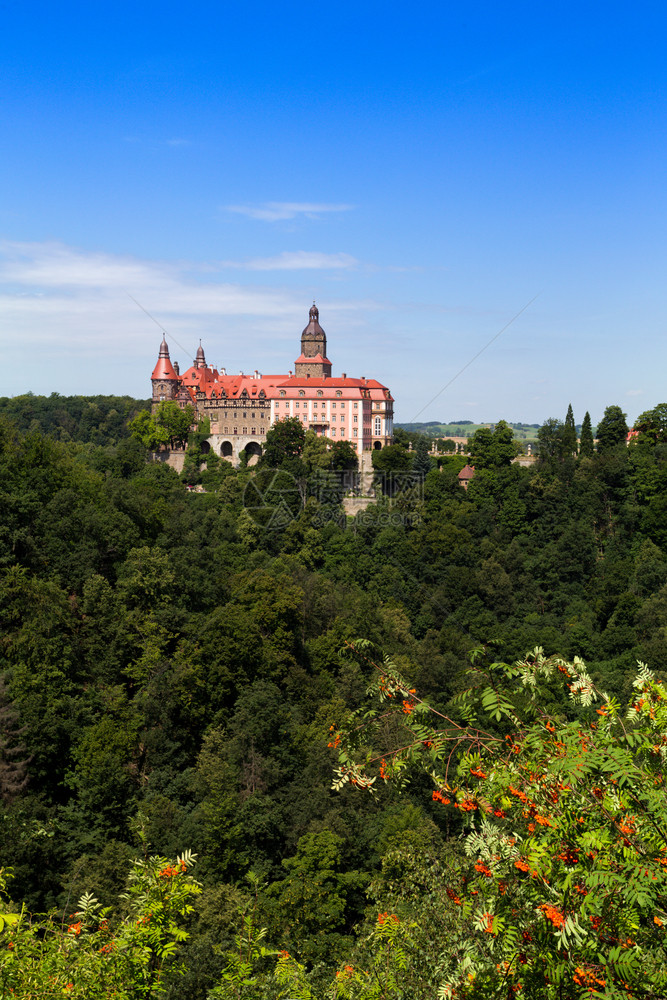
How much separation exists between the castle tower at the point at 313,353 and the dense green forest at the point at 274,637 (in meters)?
16.9

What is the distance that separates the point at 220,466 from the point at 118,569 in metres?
34.6

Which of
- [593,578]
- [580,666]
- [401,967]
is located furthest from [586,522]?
[580,666]

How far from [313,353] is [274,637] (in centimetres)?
4800

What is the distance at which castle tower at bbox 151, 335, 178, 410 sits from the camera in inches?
3098

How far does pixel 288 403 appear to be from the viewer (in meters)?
72.4

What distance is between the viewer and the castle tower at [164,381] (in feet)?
258

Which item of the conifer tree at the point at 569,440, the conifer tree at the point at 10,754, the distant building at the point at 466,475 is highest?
the conifer tree at the point at 569,440

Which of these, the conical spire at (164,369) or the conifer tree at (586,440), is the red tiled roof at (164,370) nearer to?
the conical spire at (164,369)

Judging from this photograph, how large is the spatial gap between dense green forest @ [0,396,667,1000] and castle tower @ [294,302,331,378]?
16852 millimetres

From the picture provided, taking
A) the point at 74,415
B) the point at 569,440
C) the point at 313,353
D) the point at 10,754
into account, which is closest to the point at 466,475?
the point at 569,440

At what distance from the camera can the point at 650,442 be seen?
58438 millimetres

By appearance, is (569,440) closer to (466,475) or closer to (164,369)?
(466,475)

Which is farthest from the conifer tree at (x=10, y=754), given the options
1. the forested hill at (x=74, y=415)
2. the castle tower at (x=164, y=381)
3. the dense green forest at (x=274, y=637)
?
the forested hill at (x=74, y=415)

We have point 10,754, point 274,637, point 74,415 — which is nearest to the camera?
point 10,754
